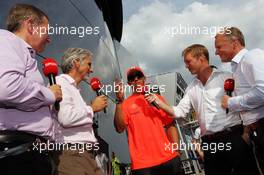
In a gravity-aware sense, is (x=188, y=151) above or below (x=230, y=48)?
below

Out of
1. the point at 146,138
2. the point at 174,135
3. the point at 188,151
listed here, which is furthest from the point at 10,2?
the point at 188,151

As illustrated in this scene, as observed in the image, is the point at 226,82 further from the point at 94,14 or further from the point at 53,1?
the point at 94,14

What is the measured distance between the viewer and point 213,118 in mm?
2896

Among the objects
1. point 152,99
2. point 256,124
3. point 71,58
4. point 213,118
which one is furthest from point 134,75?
point 256,124

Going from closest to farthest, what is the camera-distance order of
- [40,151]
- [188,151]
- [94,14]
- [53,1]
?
[40,151]
[53,1]
[94,14]
[188,151]

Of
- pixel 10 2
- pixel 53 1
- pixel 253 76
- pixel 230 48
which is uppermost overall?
pixel 53 1

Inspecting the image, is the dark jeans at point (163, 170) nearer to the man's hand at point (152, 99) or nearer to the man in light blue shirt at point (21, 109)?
the man's hand at point (152, 99)

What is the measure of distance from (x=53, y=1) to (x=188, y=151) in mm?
14368

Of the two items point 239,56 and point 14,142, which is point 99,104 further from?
point 239,56

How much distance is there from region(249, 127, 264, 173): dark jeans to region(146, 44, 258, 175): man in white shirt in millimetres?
105

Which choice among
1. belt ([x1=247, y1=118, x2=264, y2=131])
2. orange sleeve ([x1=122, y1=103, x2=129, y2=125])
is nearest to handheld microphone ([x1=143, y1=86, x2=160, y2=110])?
orange sleeve ([x1=122, y1=103, x2=129, y2=125])

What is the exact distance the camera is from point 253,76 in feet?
8.18

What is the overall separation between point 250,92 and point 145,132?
1001 millimetres

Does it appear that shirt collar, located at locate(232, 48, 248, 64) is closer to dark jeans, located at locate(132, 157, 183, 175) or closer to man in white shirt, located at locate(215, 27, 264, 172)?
man in white shirt, located at locate(215, 27, 264, 172)
